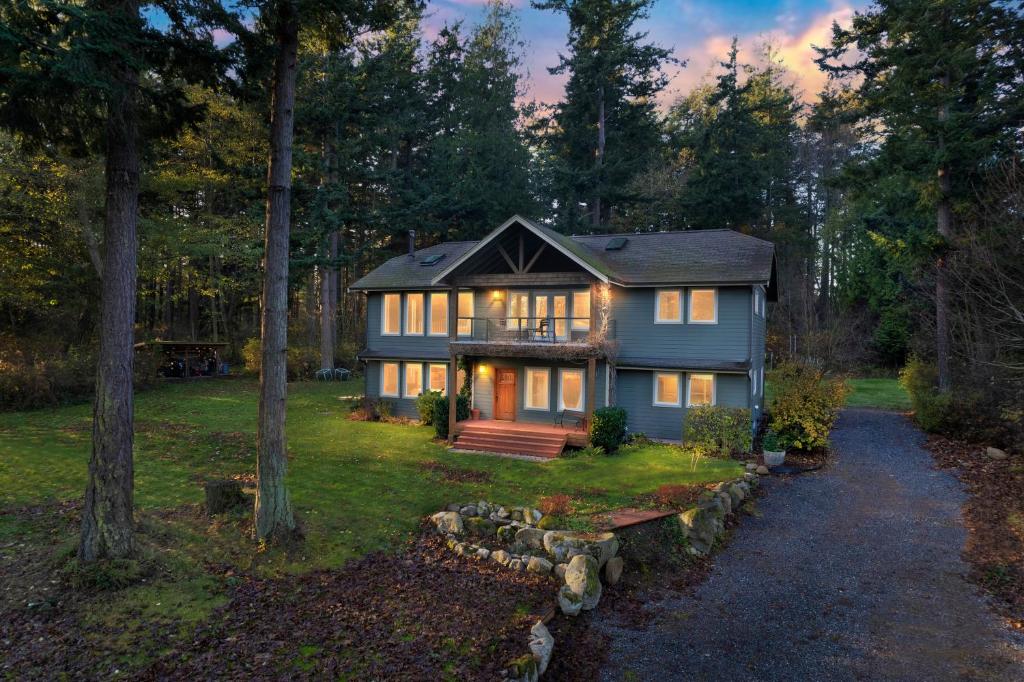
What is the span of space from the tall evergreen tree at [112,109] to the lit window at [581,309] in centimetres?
1367

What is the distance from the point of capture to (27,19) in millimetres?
7004

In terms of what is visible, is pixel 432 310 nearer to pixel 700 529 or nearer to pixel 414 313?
pixel 414 313

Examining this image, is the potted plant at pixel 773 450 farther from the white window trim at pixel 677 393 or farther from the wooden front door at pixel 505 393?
Result: the wooden front door at pixel 505 393

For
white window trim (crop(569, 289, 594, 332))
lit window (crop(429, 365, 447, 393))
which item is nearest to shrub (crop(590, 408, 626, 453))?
white window trim (crop(569, 289, 594, 332))

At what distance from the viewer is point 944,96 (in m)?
19.3

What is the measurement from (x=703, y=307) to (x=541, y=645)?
559 inches

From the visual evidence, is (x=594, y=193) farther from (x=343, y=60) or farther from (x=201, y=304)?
(x=201, y=304)

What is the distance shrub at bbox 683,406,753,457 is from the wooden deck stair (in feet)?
13.9

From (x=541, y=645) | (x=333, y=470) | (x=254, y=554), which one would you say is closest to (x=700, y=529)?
(x=541, y=645)

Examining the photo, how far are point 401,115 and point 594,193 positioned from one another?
45.7 ft

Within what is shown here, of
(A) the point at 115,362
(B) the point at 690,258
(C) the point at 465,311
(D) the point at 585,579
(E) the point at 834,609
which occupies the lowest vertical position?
(E) the point at 834,609

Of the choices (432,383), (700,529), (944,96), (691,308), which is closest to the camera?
(700,529)

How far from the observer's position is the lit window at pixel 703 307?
18312 millimetres

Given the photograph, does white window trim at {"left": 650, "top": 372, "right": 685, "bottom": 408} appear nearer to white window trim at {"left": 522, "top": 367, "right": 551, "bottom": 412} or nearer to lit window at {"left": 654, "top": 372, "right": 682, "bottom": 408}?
lit window at {"left": 654, "top": 372, "right": 682, "bottom": 408}
